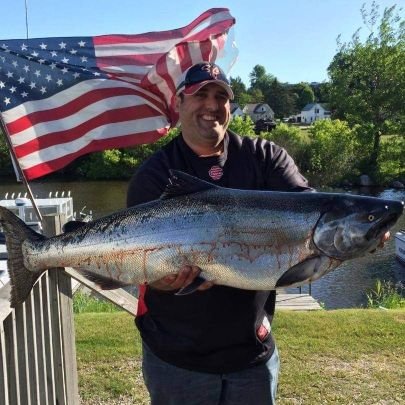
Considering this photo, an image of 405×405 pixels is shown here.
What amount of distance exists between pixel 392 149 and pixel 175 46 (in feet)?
133

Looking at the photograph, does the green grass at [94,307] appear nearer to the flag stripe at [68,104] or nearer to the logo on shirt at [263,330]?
the flag stripe at [68,104]

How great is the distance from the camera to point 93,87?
5777 mm

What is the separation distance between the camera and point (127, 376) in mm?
5297

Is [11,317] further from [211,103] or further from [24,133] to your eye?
[24,133]

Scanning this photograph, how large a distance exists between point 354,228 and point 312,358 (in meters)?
3.41

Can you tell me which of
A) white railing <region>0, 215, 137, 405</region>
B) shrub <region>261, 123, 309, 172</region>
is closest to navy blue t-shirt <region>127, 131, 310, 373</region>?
white railing <region>0, 215, 137, 405</region>

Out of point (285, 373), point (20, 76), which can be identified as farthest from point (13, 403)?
point (20, 76)

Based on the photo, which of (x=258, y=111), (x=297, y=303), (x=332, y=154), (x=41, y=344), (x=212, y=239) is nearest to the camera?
(x=212, y=239)

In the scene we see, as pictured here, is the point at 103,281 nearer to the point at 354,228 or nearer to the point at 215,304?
the point at 215,304

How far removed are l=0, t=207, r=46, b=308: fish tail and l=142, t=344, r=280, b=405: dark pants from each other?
880 millimetres

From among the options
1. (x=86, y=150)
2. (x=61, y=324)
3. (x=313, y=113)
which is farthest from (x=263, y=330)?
(x=313, y=113)

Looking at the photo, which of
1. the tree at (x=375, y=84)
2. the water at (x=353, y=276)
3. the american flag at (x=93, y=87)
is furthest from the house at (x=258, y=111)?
the american flag at (x=93, y=87)

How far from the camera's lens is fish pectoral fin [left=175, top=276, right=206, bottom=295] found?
104 inches

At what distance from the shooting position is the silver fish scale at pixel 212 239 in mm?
2701
